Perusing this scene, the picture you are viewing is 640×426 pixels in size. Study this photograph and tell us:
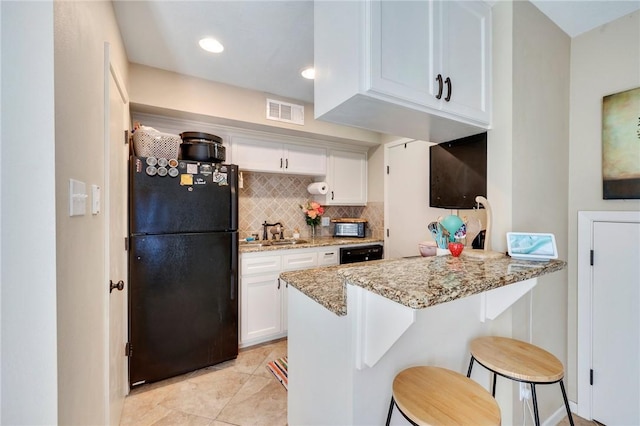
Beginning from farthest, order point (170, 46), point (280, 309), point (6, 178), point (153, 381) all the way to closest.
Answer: point (280, 309), point (153, 381), point (170, 46), point (6, 178)

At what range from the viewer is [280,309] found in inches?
101

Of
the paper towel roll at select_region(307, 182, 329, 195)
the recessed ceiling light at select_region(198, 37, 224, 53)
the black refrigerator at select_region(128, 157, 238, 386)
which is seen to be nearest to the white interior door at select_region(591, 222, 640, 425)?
the paper towel roll at select_region(307, 182, 329, 195)

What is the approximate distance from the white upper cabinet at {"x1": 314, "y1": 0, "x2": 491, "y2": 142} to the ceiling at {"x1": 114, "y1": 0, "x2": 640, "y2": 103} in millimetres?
435

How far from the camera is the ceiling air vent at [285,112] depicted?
8.12 feet

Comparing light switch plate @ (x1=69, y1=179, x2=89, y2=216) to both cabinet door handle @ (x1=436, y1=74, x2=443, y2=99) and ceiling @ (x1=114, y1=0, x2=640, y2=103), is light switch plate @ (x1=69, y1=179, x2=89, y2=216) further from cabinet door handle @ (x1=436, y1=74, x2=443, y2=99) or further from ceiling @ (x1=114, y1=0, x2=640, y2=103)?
cabinet door handle @ (x1=436, y1=74, x2=443, y2=99)

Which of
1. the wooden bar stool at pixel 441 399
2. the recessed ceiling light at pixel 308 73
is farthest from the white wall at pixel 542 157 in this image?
the recessed ceiling light at pixel 308 73

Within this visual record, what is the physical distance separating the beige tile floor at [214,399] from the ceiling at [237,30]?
2350 mm

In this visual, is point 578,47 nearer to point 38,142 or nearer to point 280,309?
point 38,142

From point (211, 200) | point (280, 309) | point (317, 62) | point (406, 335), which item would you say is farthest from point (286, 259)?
point (317, 62)

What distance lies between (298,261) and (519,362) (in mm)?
1866

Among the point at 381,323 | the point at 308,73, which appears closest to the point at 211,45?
the point at 308,73

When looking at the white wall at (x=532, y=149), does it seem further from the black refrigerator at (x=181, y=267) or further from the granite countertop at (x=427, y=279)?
the black refrigerator at (x=181, y=267)

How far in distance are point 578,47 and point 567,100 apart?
324 mm

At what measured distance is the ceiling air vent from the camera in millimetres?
2476
